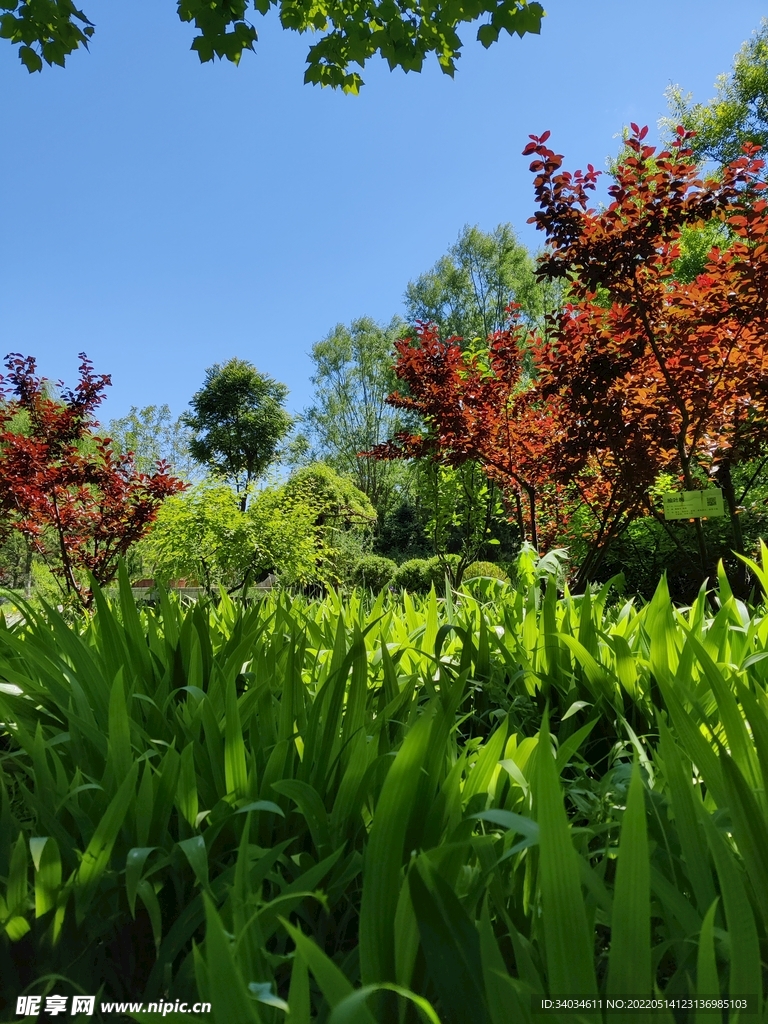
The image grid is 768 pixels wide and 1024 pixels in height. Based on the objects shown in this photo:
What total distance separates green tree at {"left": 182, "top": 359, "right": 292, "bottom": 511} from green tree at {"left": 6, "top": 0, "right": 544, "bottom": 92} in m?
17.9

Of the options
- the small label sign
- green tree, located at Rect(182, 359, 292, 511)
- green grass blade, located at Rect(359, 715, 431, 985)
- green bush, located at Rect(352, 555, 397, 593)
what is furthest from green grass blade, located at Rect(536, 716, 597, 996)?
green tree, located at Rect(182, 359, 292, 511)

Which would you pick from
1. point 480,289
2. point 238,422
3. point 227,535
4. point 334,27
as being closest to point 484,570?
point 227,535

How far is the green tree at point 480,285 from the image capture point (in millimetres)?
25922

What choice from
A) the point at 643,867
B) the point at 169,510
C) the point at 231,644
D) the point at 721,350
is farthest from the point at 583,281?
the point at 169,510

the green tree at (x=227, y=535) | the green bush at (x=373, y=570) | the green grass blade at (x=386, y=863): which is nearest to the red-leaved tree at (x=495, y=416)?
the green tree at (x=227, y=535)

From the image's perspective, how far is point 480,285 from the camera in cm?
2669

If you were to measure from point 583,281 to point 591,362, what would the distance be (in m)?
0.57

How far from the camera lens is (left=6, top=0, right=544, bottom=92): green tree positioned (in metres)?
3.57

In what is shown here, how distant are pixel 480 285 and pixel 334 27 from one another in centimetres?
2381

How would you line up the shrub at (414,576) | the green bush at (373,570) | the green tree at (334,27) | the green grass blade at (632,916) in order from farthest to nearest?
the green bush at (373,570), the shrub at (414,576), the green tree at (334,27), the green grass blade at (632,916)

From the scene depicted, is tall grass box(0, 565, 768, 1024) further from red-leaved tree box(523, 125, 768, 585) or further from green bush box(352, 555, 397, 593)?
green bush box(352, 555, 397, 593)

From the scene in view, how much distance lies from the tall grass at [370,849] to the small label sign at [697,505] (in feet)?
7.95

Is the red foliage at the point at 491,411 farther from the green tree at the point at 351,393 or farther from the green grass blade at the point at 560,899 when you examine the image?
the green tree at the point at 351,393

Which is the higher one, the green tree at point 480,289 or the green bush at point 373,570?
the green tree at point 480,289
